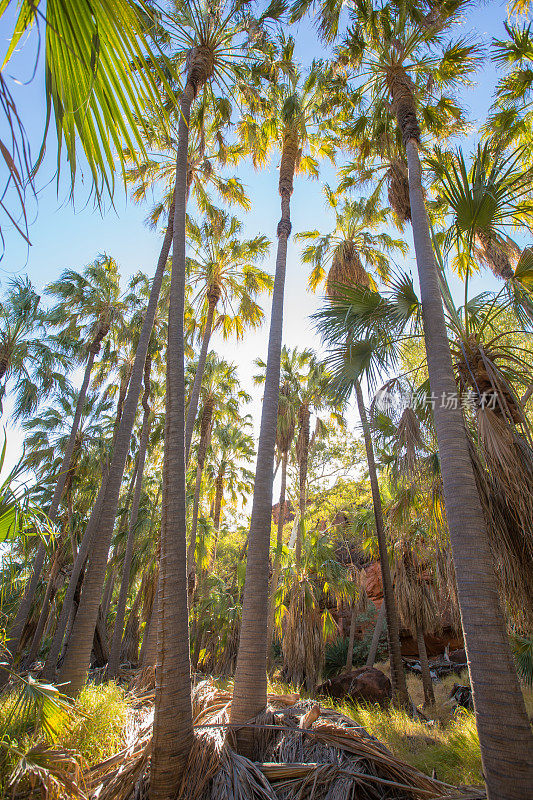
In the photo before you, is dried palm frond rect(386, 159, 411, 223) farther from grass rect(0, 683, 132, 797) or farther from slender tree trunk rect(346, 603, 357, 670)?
slender tree trunk rect(346, 603, 357, 670)

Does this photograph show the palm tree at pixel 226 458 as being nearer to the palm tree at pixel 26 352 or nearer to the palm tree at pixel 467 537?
the palm tree at pixel 26 352

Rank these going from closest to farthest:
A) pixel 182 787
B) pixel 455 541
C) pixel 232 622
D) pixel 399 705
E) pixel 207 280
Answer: pixel 182 787 → pixel 455 541 → pixel 399 705 → pixel 207 280 → pixel 232 622

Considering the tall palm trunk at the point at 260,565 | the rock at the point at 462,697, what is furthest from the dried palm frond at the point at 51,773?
the rock at the point at 462,697

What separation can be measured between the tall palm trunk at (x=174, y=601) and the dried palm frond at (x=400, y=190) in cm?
461

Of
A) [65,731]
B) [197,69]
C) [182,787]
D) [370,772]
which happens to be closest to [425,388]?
[370,772]

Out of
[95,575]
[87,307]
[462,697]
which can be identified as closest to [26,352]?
[87,307]

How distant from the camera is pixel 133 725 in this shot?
16.9 ft

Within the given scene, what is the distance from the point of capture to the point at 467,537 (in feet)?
13.7

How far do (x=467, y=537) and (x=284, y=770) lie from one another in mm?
2978

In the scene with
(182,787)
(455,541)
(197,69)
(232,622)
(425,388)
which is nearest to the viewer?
(182,787)

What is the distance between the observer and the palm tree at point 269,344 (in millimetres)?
5383

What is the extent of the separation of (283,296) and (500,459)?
193 inches

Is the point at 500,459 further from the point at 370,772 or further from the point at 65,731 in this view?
the point at 65,731

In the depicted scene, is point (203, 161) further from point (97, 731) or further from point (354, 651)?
point (354, 651)
